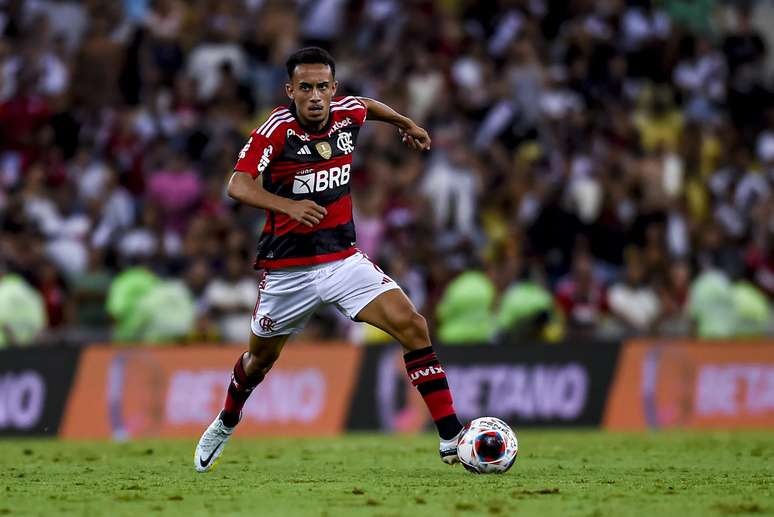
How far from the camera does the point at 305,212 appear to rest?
33.4 ft

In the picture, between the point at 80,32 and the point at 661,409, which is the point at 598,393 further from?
the point at 80,32

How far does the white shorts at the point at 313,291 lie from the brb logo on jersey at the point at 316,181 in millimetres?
526

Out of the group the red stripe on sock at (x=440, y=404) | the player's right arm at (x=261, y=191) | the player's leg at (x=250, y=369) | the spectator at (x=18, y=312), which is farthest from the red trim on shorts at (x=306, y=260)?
the spectator at (x=18, y=312)

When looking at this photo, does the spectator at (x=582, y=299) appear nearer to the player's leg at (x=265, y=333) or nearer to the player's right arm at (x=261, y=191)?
the player's leg at (x=265, y=333)

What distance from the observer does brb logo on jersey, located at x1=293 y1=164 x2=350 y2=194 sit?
1059 cm

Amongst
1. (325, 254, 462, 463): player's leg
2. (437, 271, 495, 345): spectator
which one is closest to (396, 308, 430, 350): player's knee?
(325, 254, 462, 463): player's leg

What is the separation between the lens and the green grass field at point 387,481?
8406 millimetres

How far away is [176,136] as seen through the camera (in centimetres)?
2173

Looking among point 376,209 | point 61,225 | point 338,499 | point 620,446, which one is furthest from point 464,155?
point 338,499

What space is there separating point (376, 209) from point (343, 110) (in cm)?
975

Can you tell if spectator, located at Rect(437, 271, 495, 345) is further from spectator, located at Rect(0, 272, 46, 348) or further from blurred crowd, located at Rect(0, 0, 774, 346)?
spectator, located at Rect(0, 272, 46, 348)

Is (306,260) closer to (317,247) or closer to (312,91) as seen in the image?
(317,247)

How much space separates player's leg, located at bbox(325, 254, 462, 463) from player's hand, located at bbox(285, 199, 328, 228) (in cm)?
53

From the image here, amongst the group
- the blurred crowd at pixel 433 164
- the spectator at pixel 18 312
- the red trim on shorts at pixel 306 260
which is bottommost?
the red trim on shorts at pixel 306 260
